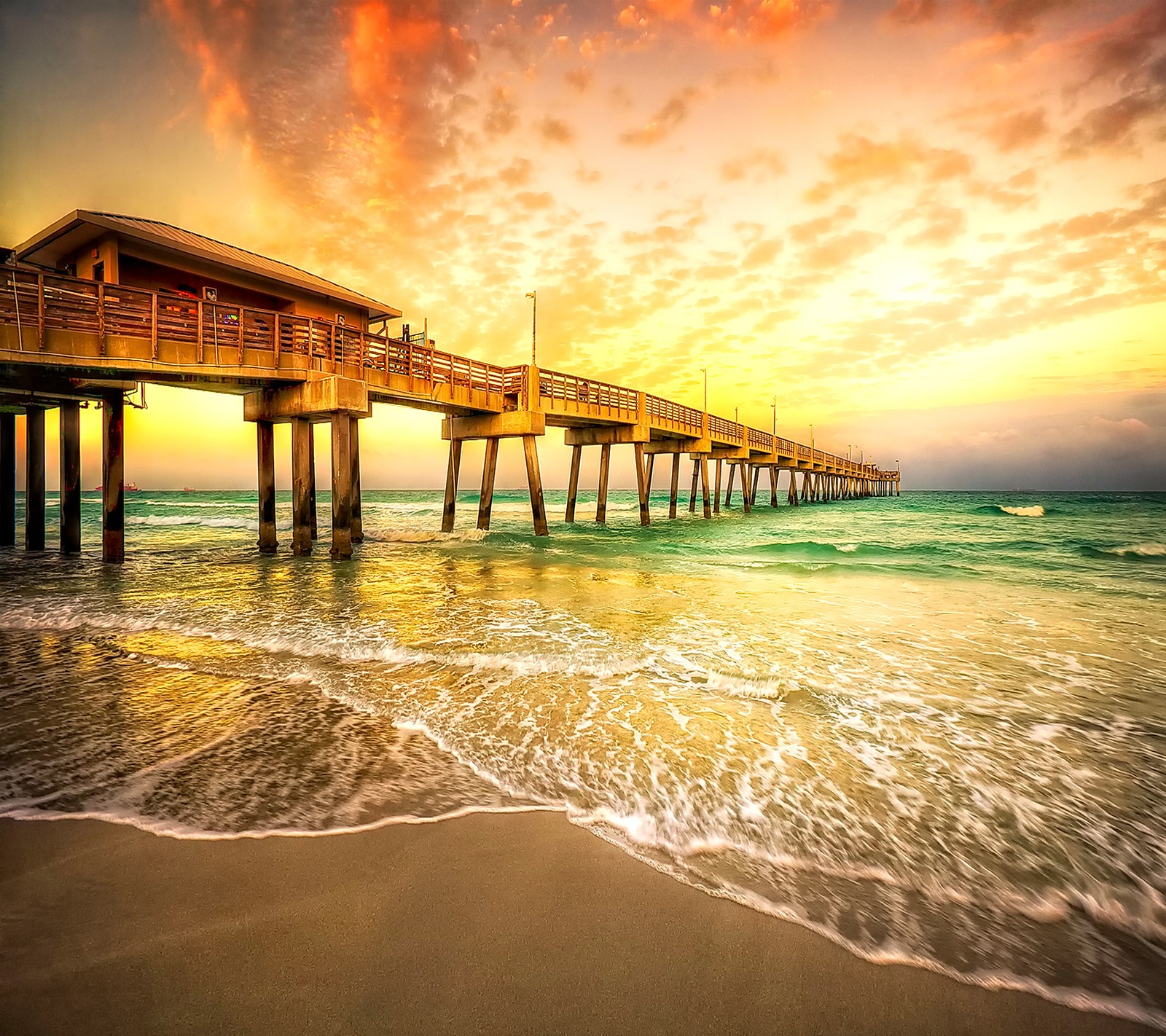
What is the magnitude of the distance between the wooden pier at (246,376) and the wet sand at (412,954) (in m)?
11.1

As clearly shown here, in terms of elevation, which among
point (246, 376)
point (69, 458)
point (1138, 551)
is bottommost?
point (1138, 551)

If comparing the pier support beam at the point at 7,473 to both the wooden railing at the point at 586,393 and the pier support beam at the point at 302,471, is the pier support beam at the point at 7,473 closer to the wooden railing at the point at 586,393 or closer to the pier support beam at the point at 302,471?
the pier support beam at the point at 302,471

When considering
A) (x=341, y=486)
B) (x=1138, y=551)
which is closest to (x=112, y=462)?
(x=341, y=486)

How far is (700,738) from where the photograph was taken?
4.38 meters

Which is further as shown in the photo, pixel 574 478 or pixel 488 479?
pixel 574 478

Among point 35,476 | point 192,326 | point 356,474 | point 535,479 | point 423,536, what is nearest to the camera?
point 192,326

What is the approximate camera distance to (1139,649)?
299 inches

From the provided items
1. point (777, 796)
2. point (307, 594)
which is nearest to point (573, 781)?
point (777, 796)

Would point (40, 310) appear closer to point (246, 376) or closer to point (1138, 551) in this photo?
point (246, 376)

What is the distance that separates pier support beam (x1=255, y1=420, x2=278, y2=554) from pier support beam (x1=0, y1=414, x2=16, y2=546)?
670cm

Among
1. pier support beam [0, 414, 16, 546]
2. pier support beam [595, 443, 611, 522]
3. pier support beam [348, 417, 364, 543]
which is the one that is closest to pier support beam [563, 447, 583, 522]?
pier support beam [595, 443, 611, 522]

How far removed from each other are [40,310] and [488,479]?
13568mm

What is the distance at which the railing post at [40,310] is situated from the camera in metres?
9.32

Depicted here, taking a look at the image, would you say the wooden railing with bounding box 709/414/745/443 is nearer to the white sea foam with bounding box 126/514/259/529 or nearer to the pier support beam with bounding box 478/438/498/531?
the pier support beam with bounding box 478/438/498/531
